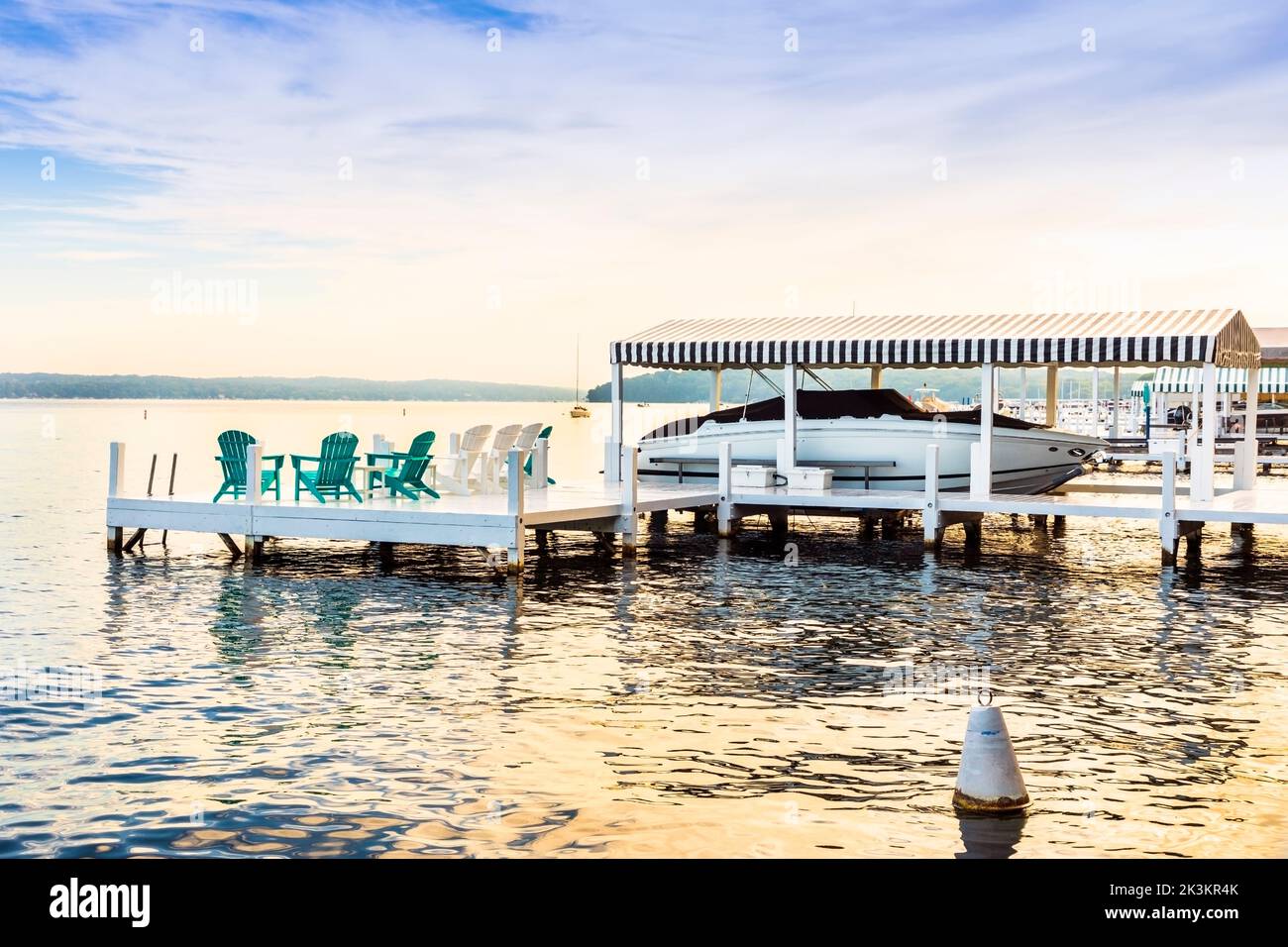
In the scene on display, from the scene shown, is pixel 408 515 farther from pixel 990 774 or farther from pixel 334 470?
pixel 990 774

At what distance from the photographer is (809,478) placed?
75.2ft

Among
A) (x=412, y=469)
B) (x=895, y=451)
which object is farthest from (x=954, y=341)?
(x=412, y=469)

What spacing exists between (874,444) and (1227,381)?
1245 inches

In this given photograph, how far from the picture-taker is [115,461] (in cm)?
2055

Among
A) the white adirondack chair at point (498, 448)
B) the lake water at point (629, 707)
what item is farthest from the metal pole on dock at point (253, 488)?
the white adirondack chair at point (498, 448)

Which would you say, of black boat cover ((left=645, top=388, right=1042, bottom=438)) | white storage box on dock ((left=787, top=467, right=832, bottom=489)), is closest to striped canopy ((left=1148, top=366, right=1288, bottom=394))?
black boat cover ((left=645, top=388, right=1042, bottom=438))

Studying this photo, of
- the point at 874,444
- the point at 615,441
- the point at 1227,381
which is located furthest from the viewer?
the point at 1227,381

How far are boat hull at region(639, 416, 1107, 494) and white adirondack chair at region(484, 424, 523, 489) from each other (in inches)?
184

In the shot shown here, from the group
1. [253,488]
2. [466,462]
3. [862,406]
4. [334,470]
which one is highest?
[862,406]

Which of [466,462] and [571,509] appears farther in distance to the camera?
[466,462]

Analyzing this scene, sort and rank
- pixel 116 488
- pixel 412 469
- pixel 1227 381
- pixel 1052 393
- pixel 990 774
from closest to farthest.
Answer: pixel 990 774 → pixel 412 469 → pixel 116 488 → pixel 1052 393 → pixel 1227 381

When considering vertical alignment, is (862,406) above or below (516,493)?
above
